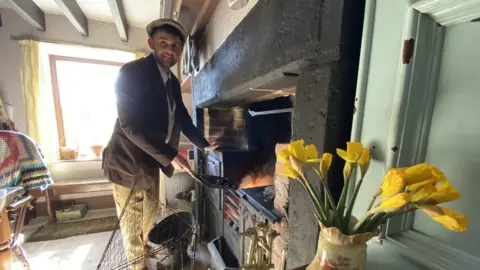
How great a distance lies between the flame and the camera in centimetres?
136

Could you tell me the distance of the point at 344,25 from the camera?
1.26 feet

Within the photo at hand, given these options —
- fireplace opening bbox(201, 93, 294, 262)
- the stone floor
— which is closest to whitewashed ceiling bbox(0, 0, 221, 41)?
fireplace opening bbox(201, 93, 294, 262)

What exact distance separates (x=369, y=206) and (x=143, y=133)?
40.1 inches

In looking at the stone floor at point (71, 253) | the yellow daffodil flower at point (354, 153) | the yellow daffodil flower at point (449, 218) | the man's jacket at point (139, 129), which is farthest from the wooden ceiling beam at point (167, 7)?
the stone floor at point (71, 253)

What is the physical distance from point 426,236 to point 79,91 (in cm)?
332

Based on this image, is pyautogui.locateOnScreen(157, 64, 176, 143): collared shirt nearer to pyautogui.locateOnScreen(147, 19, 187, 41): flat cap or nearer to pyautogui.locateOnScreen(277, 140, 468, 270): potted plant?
pyautogui.locateOnScreen(147, 19, 187, 41): flat cap

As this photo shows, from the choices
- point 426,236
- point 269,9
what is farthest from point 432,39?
point 269,9

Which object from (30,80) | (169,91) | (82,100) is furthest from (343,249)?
(82,100)

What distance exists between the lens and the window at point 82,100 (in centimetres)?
242

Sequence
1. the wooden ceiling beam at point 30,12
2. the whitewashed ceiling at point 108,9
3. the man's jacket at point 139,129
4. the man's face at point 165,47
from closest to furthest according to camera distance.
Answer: the man's jacket at point 139,129, the man's face at point 165,47, the wooden ceiling beam at point 30,12, the whitewashed ceiling at point 108,9

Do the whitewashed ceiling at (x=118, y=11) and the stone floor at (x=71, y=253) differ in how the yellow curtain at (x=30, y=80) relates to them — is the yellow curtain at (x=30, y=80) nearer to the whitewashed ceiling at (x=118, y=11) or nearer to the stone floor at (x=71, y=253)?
the whitewashed ceiling at (x=118, y=11)

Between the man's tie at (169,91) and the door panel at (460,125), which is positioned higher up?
the man's tie at (169,91)

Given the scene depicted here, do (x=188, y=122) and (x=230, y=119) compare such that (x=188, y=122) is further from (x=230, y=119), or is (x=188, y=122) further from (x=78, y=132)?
(x=78, y=132)

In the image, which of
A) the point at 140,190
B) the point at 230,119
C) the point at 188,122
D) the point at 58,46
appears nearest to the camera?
the point at 140,190
